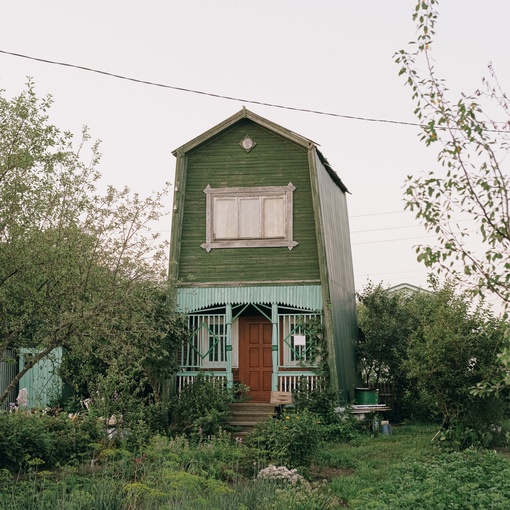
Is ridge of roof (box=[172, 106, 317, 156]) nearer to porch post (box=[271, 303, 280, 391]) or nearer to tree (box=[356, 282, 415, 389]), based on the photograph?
porch post (box=[271, 303, 280, 391])

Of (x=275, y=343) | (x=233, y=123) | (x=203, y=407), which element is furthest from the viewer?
(x=233, y=123)

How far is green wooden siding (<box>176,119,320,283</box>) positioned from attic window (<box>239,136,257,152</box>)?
10cm

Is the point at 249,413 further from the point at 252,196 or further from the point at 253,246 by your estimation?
the point at 252,196

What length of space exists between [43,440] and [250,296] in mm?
8007

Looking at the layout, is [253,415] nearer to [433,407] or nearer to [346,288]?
[433,407]

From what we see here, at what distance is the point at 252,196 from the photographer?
21.0 meters

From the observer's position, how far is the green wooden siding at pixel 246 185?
818 inches

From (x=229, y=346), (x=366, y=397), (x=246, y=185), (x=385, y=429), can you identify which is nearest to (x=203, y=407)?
(x=229, y=346)

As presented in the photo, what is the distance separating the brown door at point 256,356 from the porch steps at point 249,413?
1.43 metres

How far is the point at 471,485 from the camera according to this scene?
37.5ft

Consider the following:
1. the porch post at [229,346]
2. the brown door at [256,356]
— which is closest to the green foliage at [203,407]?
the porch post at [229,346]

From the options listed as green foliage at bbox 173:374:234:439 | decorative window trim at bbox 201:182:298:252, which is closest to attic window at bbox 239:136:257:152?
decorative window trim at bbox 201:182:298:252

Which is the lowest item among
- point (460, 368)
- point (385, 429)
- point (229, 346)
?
point (385, 429)

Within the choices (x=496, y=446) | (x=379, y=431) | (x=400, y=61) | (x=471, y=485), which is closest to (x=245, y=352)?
(x=379, y=431)
